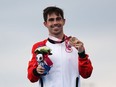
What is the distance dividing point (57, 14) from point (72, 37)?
618 millimetres

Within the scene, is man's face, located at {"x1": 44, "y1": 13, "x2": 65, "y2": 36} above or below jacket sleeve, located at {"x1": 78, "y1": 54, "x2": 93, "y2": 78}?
above

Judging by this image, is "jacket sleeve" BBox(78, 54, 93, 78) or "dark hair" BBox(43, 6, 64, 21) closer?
"jacket sleeve" BBox(78, 54, 93, 78)

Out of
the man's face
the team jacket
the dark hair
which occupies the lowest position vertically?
the team jacket

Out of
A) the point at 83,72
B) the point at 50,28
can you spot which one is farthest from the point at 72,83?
the point at 50,28

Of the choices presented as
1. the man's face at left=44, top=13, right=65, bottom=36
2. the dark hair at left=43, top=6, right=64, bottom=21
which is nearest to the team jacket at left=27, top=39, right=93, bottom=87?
the man's face at left=44, top=13, right=65, bottom=36

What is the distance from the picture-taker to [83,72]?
442 inches

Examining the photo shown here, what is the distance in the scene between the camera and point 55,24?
1121 centimetres

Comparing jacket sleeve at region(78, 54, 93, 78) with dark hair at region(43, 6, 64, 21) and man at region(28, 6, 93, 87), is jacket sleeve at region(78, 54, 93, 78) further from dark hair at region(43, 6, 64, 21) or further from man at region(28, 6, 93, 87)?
dark hair at region(43, 6, 64, 21)

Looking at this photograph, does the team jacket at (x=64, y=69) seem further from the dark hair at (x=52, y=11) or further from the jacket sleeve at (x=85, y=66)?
the dark hair at (x=52, y=11)

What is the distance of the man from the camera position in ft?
36.7

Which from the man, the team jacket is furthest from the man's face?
the team jacket

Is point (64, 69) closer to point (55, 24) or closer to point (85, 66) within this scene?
point (85, 66)

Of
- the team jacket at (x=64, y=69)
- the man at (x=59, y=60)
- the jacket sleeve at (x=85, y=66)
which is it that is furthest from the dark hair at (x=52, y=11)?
the jacket sleeve at (x=85, y=66)

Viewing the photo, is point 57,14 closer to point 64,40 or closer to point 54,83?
point 64,40
